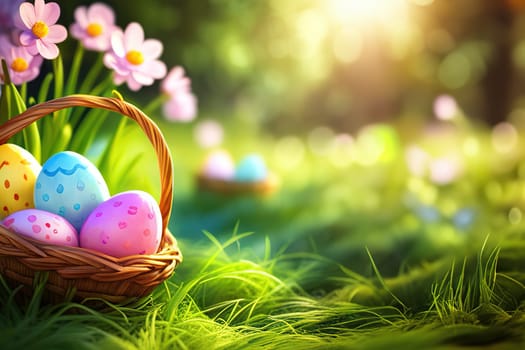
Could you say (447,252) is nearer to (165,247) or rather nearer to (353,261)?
(353,261)

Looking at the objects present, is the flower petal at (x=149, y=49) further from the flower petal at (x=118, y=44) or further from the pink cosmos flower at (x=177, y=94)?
the pink cosmos flower at (x=177, y=94)

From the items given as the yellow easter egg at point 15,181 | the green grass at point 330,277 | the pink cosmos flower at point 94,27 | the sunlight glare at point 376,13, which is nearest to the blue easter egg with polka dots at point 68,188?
the yellow easter egg at point 15,181

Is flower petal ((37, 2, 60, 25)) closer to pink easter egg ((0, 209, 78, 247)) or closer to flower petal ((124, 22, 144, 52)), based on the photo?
flower petal ((124, 22, 144, 52))

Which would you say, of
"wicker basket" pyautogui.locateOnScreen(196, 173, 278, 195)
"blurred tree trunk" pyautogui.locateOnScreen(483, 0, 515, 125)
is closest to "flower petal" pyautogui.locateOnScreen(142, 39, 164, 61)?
"wicker basket" pyautogui.locateOnScreen(196, 173, 278, 195)

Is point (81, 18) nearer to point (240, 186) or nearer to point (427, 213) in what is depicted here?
point (240, 186)

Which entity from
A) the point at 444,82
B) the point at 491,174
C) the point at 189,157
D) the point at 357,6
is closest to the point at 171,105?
the point at 189,157
